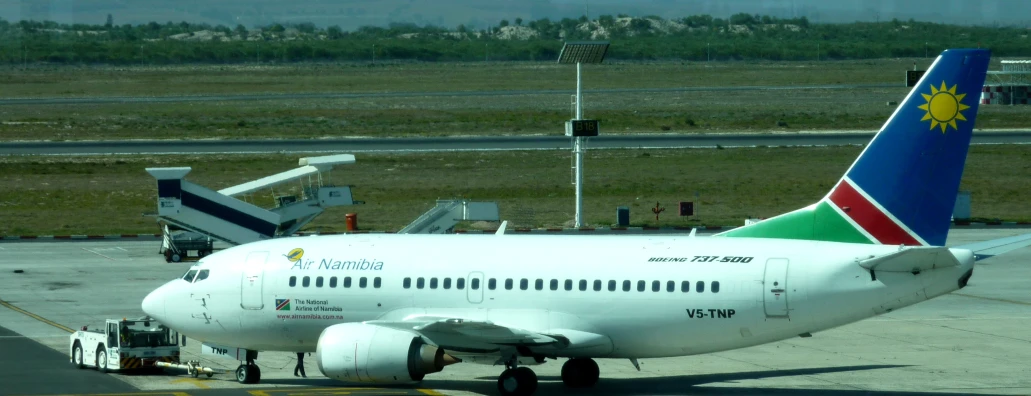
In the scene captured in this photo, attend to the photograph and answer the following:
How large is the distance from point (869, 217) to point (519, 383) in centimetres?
868

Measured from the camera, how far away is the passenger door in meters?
32.0

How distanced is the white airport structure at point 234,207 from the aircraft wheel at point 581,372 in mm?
25060

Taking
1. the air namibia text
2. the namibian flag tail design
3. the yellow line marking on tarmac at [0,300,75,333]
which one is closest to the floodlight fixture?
→ the yellow line marking on tarmac at [0,300,75,333]

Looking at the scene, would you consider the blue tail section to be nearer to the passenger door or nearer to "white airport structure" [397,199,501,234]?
the passenger door

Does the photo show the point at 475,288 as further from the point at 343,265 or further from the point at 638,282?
the point at 638,282

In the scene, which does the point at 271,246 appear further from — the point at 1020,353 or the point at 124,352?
the point at 1020,353

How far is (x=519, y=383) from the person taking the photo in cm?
3091

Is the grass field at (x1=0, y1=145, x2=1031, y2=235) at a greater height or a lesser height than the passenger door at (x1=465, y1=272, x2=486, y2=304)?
lesser

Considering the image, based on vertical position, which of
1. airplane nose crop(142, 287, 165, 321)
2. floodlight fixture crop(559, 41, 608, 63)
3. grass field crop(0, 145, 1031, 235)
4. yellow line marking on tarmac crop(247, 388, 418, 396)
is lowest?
grass field crop(0, 145, 1031, 235)

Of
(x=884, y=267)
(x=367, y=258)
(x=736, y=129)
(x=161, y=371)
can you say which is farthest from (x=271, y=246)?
(x=736, y=129)

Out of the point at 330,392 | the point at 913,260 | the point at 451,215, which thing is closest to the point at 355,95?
the point at 451,215

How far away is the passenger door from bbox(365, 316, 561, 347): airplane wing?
3.31 feet

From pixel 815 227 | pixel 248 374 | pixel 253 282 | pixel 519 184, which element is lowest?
pixel 519 184

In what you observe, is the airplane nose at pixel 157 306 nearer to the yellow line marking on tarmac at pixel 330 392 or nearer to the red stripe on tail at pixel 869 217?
the yellow line marking on tarmac at pixel 330 392
